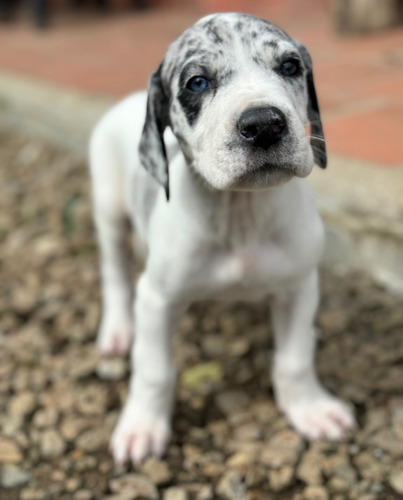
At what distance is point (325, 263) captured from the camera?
3.38 m

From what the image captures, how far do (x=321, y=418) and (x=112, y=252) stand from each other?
3.74 ft

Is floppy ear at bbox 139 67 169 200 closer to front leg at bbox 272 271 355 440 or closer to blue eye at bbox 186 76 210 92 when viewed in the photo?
blue eye at bbox 186 76 210 92

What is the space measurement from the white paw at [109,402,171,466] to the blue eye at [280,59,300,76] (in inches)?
51.2

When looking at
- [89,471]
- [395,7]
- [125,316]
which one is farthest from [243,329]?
[395,7]

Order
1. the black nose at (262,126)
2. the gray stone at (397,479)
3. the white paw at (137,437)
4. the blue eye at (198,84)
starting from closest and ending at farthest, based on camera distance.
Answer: the black nose at (262,126) < the blue eye at (198,84) < the gray stone at (397,479) < the white paw at (137,437)

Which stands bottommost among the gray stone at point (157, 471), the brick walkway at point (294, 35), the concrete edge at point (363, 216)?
the gray stone at point (157, 471)

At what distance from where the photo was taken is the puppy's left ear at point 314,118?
2.20 meters

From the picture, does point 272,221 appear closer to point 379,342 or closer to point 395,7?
point 379,342

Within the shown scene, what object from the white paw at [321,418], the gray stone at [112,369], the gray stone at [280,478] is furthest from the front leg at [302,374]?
the gray stone at [112,369]

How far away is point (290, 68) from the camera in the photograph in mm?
2082

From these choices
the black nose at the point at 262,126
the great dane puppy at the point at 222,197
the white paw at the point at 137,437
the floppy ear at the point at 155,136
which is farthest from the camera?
the white paw at the point at 137,437

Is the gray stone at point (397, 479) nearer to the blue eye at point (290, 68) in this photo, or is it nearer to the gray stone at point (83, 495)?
the gray stone at point (83, 495)

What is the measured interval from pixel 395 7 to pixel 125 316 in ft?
12.6

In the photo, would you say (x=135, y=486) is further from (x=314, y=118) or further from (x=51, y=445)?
(x=314, y=118)
